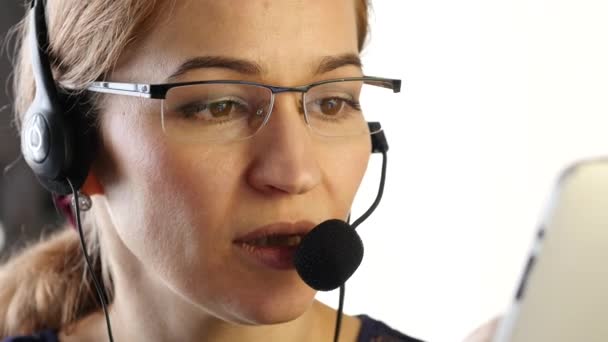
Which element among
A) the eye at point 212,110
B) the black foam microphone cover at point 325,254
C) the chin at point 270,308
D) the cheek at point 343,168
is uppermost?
the eye at point 212,110

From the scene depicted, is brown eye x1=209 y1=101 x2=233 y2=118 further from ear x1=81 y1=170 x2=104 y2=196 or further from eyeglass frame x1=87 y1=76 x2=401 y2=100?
ear x1=81 y1=170 x2=104 y2=196

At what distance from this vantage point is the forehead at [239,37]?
38.9 inches

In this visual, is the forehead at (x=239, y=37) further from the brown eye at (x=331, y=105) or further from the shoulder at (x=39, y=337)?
the shoulder at (x=39, y=337)

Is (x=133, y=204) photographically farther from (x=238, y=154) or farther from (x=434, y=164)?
(x=434, y=164)

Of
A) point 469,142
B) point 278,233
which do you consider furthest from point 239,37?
point 469,142

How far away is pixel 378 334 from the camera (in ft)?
4.24

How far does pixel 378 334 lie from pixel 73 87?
628 millimetres

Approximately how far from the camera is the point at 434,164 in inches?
76.3

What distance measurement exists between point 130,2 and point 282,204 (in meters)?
0.35

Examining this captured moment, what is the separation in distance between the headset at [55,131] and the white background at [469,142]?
826mm

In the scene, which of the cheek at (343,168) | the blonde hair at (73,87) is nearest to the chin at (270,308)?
the cheek at (343,168)

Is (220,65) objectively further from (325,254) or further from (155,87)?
(325,254)

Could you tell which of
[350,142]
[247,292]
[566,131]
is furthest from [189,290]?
[566,131]

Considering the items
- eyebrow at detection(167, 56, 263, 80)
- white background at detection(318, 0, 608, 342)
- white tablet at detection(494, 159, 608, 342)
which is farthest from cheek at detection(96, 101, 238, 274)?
white background at detection(318, 0, 608, 342)
